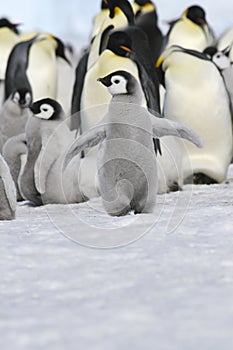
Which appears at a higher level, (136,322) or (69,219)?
(136,322)

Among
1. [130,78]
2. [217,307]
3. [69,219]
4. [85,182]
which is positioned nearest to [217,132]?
[85,182]

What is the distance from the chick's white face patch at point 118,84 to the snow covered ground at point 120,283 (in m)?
0.68

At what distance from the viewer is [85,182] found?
506 centimetres

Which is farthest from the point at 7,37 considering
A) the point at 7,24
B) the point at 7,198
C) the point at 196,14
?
the point at 7,198

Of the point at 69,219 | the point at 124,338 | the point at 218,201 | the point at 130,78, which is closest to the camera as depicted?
the point at 124,338

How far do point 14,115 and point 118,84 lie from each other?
2.49 metres

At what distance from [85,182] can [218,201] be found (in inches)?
38.2

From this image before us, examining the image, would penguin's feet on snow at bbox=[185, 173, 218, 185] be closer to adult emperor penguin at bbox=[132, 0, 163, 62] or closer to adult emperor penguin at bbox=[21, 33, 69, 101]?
adult emperor penguin at bbox=[21, 33, 69, 101]

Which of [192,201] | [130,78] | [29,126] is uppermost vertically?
[130,78]

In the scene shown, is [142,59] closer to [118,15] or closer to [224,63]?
[118,15]

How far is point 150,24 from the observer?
34.3 feet

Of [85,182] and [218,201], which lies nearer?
[218,201]

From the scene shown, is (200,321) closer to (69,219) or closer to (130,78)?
(69,219)

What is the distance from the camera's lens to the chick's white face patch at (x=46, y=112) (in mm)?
4977
